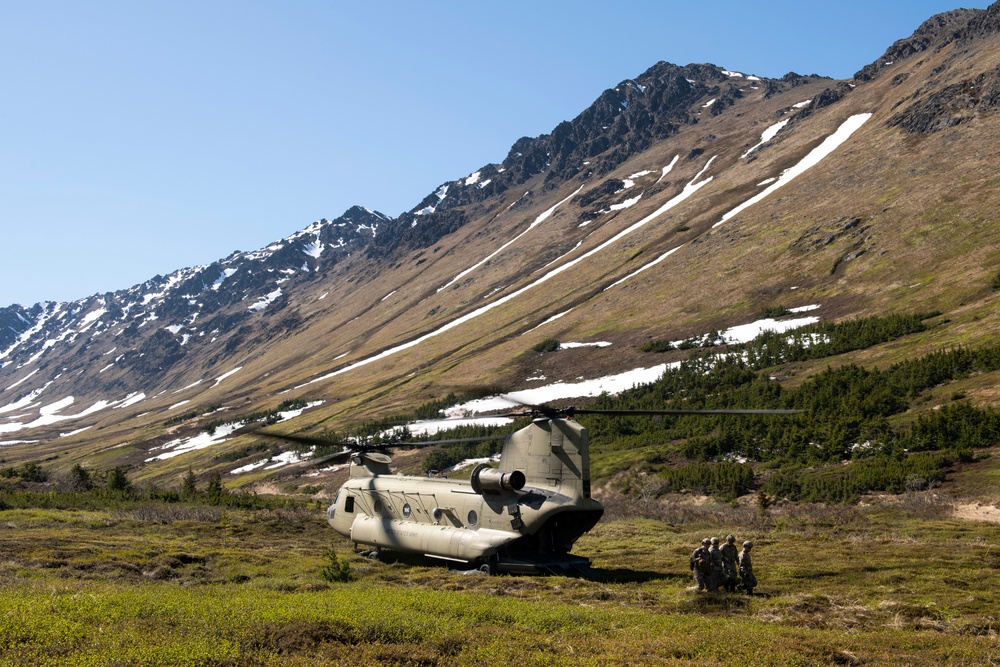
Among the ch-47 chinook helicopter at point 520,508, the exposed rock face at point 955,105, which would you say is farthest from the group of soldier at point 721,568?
the exposed rock face at point 955,105

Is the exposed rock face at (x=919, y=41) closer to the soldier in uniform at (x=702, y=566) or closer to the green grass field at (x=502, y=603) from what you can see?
the green grass field at (x=502, y=603)

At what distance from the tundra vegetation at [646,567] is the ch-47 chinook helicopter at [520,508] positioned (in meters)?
0.94

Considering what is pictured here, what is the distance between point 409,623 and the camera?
13.5 m

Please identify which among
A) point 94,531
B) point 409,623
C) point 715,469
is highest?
point 94,531

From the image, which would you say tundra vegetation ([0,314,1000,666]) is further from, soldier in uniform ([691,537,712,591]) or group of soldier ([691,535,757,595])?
group of soldier ([691,535,757,595])

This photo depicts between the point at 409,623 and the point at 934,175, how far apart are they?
358ft

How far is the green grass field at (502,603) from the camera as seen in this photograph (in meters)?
11.8

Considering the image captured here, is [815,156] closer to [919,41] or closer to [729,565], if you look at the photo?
[919,41]

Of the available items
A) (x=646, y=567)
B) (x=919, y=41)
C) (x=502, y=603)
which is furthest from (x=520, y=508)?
(x=919, y=41)

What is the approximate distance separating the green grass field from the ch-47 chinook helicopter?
1.00 metres

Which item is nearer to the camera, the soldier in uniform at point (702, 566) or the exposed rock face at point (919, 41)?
the soldier in uniform at point (702, 566)

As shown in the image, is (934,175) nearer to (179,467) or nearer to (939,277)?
(939,277)

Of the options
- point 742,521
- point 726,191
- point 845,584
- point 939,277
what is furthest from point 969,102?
point 845,584

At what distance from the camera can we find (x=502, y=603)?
16.4 metres
